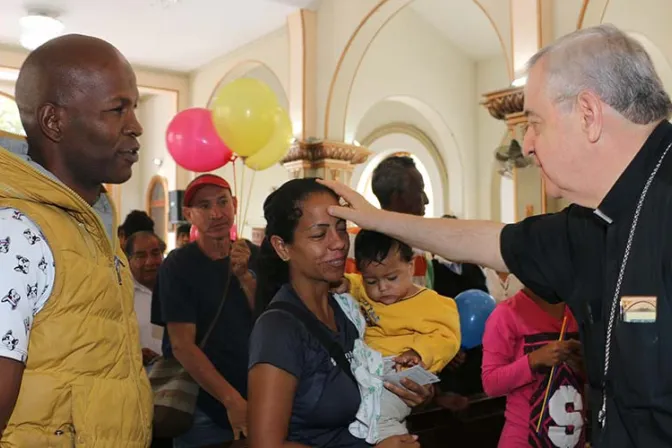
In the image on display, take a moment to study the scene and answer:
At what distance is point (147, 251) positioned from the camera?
385 cm

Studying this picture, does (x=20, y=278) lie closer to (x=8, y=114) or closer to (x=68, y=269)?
(x=68, y=269)

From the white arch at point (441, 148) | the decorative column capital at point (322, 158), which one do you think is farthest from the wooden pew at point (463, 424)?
the white arch at point (441, 148)

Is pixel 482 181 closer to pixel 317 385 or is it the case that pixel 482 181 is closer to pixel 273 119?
pixel 273 119

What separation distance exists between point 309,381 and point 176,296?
44.5 inches

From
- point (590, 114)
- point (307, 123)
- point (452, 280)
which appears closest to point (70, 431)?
point (590, 114)

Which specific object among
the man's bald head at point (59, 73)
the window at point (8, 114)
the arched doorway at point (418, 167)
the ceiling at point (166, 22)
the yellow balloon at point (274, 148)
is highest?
the ceiling at point (166, 22)

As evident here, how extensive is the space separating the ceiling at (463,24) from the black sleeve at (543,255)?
7690mm

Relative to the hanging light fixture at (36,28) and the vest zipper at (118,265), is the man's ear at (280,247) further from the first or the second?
the hanging light fixture at (36,28)

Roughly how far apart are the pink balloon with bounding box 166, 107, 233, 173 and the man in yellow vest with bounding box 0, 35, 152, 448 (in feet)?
10.3

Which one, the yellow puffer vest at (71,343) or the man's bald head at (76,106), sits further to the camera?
the man's bald head at (76,106)

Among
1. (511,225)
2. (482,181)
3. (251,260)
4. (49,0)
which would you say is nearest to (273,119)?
(251,260)

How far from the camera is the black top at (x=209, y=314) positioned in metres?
2.53

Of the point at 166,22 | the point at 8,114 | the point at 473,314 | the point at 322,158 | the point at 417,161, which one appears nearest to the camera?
the point at 473,314

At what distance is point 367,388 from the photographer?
1675 millimetres
